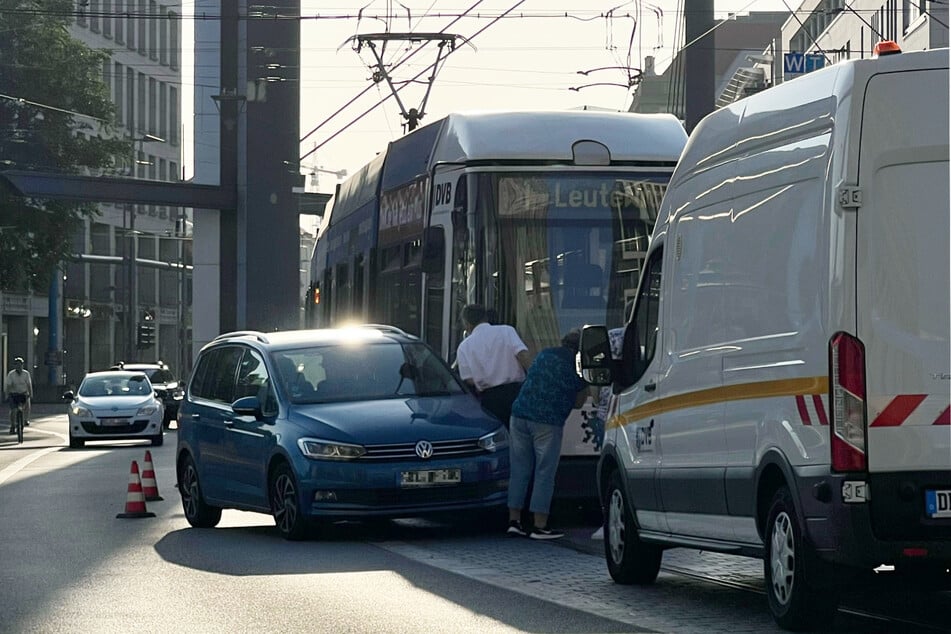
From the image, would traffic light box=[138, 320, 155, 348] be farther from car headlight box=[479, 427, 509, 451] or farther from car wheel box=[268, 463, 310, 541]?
car headlight box=[479, 427, 509, 451]

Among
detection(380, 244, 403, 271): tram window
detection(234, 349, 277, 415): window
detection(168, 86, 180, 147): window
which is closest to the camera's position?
detection(234, 349, 277, 415): window

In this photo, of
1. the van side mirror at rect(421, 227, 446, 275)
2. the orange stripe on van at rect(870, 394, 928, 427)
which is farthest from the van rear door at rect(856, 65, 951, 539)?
the van side mirror at rect(421, 227, 446, 275)

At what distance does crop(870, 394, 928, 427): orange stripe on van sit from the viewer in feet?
27.5

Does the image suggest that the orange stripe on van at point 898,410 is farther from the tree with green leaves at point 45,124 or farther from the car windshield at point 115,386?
the tree with green leaves at point 45,124

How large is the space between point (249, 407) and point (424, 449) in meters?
1.64

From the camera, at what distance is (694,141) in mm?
10742

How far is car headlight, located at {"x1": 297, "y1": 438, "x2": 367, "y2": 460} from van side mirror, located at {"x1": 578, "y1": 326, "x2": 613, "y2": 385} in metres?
3.27

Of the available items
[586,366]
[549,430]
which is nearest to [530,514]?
[549,430]

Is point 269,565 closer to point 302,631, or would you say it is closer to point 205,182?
point 302,631

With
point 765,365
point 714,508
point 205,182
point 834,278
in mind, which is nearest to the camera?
point 834,278

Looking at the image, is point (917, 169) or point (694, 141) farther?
point (694, 141)

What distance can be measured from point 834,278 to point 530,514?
26.9ft

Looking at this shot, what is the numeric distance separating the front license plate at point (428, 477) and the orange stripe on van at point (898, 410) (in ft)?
22.0

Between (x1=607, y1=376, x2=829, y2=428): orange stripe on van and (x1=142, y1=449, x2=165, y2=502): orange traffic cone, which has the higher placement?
(x1=607, y1=376, x2=829, y2=428): orange stripe on van
